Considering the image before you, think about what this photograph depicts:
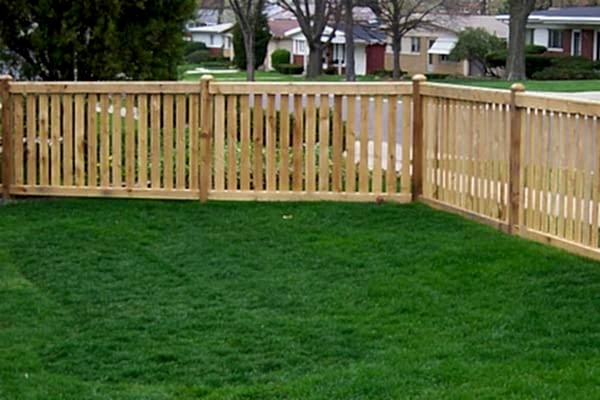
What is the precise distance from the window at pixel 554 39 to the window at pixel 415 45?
9.72 meters

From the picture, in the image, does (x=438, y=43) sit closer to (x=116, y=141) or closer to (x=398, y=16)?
(x=398, y=16)

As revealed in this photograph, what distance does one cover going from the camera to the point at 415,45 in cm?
6400

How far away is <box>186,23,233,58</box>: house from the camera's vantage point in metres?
78.4

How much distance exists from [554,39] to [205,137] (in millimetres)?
45801

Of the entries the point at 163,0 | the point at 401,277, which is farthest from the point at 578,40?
the point at 401,277

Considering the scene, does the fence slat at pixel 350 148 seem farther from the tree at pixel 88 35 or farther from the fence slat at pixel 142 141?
the tree at pixel 88 35

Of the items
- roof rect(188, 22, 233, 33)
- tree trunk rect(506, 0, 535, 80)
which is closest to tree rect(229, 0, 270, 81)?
tree trunk rect(506, 0, 535, 80)

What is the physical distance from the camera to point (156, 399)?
236 inches

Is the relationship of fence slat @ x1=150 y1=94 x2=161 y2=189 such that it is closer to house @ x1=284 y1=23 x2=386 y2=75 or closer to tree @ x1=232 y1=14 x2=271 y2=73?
tree @ x1=232 y1=14 x2=271 y2=73

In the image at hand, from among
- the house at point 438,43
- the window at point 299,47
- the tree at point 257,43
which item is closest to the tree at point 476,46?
the house at point 438,43

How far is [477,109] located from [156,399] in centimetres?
531

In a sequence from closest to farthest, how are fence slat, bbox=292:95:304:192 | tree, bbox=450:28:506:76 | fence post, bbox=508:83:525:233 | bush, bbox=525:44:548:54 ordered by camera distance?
fence post, bbox=508:83:525:233, fence slat, bbox=292:95:304:192, tree, bbox=450:28:506:76, bush, bbox=525:44:548:54

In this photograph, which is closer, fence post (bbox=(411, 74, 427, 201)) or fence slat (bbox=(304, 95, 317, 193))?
fence post (bbox=(411, 74, 427, 201))

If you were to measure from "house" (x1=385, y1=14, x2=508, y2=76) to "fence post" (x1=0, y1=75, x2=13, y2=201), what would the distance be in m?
45.5
